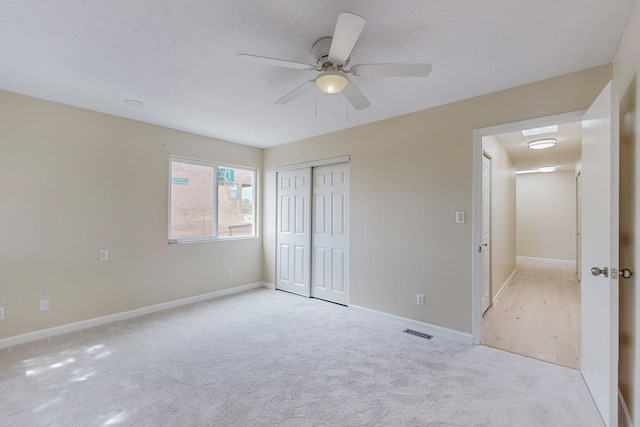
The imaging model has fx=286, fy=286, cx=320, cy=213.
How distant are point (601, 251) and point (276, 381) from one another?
2476 mm

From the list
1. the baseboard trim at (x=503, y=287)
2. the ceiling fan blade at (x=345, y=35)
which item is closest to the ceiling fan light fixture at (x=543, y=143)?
the baseboard trim at (x=503, y=287)

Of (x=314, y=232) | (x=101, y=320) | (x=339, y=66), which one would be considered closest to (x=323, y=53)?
(x=339, y=66)

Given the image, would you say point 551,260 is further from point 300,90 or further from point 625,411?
point 300,90

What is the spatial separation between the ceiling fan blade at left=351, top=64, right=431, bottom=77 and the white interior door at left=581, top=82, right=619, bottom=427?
3.64ft

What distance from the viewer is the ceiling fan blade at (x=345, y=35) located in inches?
56.2

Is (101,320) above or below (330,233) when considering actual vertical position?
below

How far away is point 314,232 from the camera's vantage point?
4.60 meters

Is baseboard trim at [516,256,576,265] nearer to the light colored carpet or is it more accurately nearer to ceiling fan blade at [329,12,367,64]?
A: the light colored carpet

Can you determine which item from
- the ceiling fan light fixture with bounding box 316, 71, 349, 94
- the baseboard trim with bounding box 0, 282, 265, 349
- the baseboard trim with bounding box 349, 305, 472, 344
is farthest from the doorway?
the baseboard trim with bounding box 0, 282, 265, 349

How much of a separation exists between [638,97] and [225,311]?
14.2 ft

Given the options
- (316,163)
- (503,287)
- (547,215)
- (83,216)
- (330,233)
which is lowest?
(503,287)

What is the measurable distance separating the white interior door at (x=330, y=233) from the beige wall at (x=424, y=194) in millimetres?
186

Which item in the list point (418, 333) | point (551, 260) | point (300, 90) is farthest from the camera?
point (551, 260)

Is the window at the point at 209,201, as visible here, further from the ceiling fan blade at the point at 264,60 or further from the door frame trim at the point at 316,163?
the ceiling fan blade at the point at 264,60
